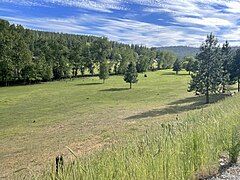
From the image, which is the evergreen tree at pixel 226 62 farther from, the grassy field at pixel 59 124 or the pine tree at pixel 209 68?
the grassy field at pixel 59 124

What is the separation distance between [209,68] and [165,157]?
58.4m

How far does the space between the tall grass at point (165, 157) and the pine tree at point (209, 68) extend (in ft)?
182

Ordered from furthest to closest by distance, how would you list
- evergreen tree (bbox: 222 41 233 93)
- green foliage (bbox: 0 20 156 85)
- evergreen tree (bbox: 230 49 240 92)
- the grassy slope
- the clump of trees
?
1. green foliage (bbox: 0 20 156 85)
2. evergreen tree (bbox: 230 49 240 92)
3. evergreen tree (bbox: 222 41 233 93)
4. the clump of trees
5. the grassy slope

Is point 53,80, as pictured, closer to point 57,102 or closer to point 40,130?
point 57,102

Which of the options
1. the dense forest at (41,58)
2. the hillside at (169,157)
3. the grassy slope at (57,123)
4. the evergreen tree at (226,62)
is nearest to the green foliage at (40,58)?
the dense forest at (41,58)

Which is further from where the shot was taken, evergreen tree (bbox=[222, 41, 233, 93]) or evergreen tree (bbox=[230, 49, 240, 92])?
evergreen tree (bbox=[230, 49, 240, 92])

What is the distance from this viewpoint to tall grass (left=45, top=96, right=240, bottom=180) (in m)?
5.55

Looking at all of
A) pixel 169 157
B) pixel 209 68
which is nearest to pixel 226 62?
pixel 209 68

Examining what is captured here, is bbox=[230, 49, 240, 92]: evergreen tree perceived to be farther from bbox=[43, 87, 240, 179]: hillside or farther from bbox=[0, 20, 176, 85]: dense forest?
bbox=[43, 87, 240, 179]: hillside

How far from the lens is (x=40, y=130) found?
40.5 m

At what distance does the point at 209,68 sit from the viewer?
2458 inches

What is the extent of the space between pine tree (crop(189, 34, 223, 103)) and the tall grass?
55.4m

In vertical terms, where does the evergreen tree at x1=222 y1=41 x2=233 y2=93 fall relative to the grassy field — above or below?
above

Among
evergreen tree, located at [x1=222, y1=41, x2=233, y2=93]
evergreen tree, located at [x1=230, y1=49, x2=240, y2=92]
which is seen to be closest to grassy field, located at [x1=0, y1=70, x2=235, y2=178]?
evergreen tree, located at [x1=222, y1=41, x2=233, y2=93]
